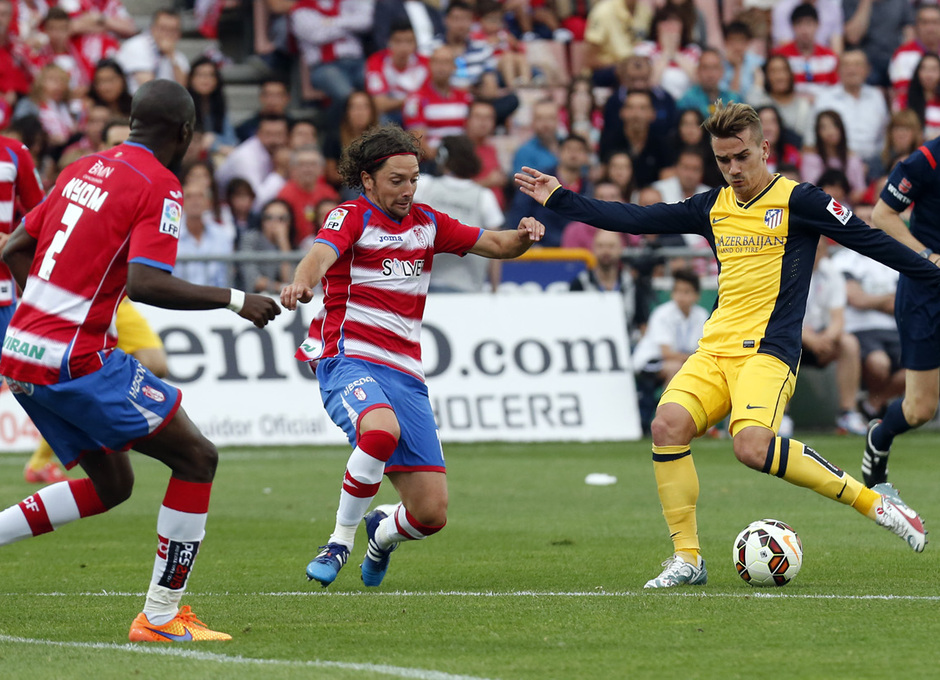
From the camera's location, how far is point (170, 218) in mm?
5703

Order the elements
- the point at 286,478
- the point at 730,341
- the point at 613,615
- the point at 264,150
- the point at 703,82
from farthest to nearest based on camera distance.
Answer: the point at 703,82 → the point at 264,150 → the point at 286,478 → the point at 730,341 → the point at 613,615

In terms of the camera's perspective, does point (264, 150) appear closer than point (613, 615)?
No

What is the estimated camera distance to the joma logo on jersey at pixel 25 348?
5.80 m

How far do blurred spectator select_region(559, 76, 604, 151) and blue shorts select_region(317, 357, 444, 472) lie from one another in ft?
37.6

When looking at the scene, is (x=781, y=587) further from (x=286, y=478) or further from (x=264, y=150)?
(x=264, y=150)

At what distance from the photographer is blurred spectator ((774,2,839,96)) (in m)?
19.3

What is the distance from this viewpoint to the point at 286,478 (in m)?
12.4

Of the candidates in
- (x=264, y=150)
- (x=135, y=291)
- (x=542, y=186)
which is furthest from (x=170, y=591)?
(x=264, y=150)

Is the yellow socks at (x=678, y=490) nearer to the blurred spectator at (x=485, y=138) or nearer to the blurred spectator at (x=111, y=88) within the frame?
the blurred spectator at (x=485, y=138)

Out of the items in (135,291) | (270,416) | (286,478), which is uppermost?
(135,291)

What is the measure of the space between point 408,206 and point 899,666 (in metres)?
3.50

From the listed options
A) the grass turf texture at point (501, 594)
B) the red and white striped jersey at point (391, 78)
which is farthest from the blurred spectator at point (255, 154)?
the grass turf texture at point (501, 594)

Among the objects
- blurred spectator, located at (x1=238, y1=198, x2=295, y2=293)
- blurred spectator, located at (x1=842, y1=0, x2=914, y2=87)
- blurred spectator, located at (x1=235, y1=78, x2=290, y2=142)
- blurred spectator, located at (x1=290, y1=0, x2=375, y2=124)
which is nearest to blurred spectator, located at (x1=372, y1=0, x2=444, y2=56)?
blurred spectator, located at (x1=290, y1=0, x2=375, y2=124)

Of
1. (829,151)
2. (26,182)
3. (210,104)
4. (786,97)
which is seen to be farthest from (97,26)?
(26,182)
